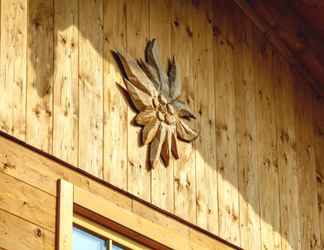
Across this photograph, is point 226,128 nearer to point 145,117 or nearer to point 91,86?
point 145,117

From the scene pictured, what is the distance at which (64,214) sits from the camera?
754 centimetres

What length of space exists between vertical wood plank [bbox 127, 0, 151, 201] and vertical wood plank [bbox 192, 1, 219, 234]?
0.50 m

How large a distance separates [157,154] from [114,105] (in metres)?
0.41

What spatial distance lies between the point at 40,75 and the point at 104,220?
852mm

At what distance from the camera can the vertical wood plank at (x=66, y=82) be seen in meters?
7.71

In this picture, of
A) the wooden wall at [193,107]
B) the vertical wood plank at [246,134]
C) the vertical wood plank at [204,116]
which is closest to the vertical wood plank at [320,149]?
the wooden wall at [193,107]

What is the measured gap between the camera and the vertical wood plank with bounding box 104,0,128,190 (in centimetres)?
802

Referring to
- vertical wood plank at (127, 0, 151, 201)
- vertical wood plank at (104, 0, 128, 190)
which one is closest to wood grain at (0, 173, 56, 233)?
vertical wood plank at (104, 0, 128, 190)

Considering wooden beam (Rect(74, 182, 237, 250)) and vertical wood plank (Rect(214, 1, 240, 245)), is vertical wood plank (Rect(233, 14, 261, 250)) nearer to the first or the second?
vertical wood plank (Rect(214, 1, 240, 245))

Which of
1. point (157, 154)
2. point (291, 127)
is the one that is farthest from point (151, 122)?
point (291, 127)

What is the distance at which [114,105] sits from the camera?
815 centimetres

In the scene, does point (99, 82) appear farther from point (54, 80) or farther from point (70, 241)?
point (70, 241)

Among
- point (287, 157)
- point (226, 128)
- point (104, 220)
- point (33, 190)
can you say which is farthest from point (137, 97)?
point (287, 157)

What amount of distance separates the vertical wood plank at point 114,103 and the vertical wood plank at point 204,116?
0.71m
